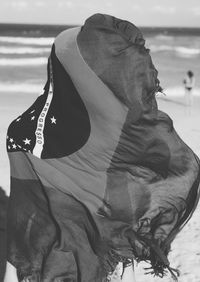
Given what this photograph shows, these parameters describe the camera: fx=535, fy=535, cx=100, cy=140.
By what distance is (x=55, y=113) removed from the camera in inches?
97.3

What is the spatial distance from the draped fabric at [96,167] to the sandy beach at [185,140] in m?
1.88

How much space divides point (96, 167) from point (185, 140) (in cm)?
758

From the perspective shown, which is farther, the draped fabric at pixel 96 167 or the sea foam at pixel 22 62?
the sea foam at pixel 22 62

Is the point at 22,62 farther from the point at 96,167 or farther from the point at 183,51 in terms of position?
the point at 96,167

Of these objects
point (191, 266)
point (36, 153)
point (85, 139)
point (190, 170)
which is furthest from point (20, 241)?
point (191, 266)

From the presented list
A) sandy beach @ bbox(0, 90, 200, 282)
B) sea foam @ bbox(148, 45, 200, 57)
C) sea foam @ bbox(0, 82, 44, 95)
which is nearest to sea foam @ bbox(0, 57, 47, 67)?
sea foam @ bbox(0, 82, 44, 95)

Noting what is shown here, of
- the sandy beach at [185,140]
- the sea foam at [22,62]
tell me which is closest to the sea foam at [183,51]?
the sea foam at [22,62]

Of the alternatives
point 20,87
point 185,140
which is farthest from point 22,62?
point 185,140

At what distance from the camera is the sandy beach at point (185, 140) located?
4621 mm

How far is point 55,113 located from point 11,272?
0.85 metres

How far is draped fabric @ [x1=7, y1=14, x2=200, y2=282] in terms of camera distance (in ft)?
7.80

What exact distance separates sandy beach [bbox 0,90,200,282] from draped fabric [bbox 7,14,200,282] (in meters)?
1.88

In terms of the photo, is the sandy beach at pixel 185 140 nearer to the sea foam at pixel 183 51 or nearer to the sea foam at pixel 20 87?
the sea foam at pixel 20 87

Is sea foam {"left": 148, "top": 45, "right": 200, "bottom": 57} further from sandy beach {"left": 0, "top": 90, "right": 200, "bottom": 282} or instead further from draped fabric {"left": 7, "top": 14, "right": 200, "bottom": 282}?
draped fabric {"left": 7, "top": 14, "right": 200, "bottom": 282}
